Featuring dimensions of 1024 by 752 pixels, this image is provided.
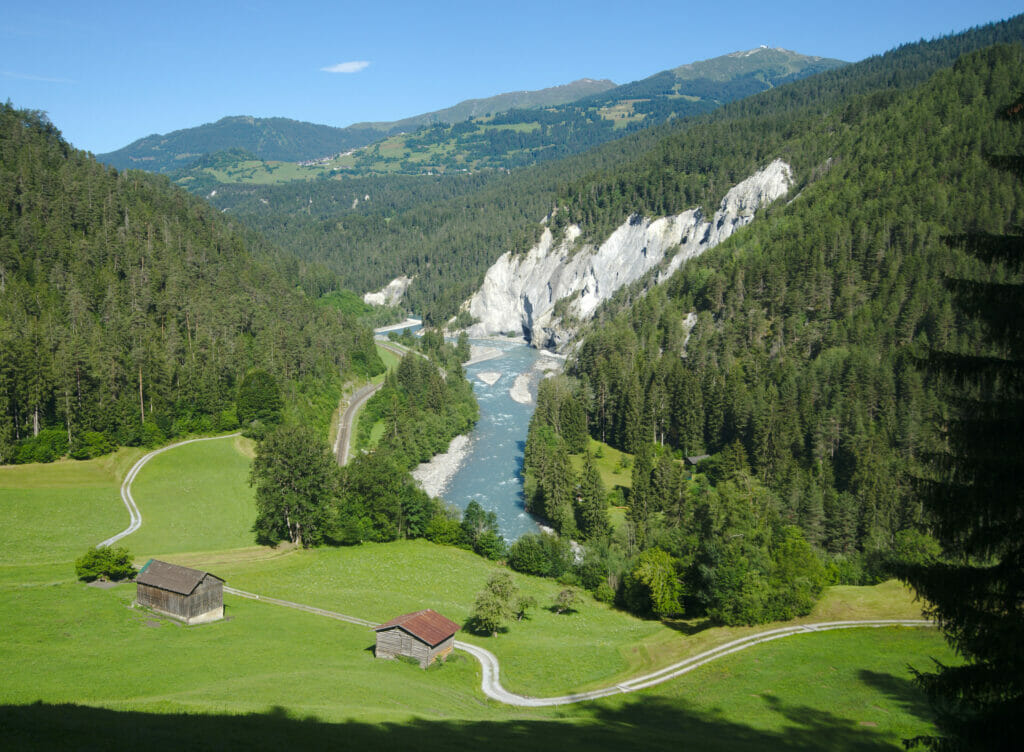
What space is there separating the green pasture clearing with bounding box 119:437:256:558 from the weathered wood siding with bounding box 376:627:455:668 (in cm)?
3179

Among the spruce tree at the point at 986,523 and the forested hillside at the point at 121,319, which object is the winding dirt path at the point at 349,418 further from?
the spruce tree at the point at 986,523

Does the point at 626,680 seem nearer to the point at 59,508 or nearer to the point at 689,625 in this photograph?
the point at 689,625

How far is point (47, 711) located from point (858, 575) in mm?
58616

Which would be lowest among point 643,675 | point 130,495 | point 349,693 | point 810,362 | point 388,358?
point 643,675

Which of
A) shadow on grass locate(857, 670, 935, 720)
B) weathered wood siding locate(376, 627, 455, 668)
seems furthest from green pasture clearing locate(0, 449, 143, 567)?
shadow on grass locate(857, 670, 935, 720)

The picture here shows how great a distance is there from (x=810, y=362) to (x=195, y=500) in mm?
92708

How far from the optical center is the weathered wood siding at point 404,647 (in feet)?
129

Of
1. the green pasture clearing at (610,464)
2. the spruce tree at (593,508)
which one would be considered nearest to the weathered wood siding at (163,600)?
the spruce tree at (593,508)

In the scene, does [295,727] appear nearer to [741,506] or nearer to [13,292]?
[741,506]

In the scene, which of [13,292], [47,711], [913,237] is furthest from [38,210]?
[913,237]

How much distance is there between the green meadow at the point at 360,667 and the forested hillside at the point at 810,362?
9370 mm

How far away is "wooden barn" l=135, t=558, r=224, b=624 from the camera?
42781 mm

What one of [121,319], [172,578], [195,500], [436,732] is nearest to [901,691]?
[436,732]

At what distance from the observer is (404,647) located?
39.9 meters
